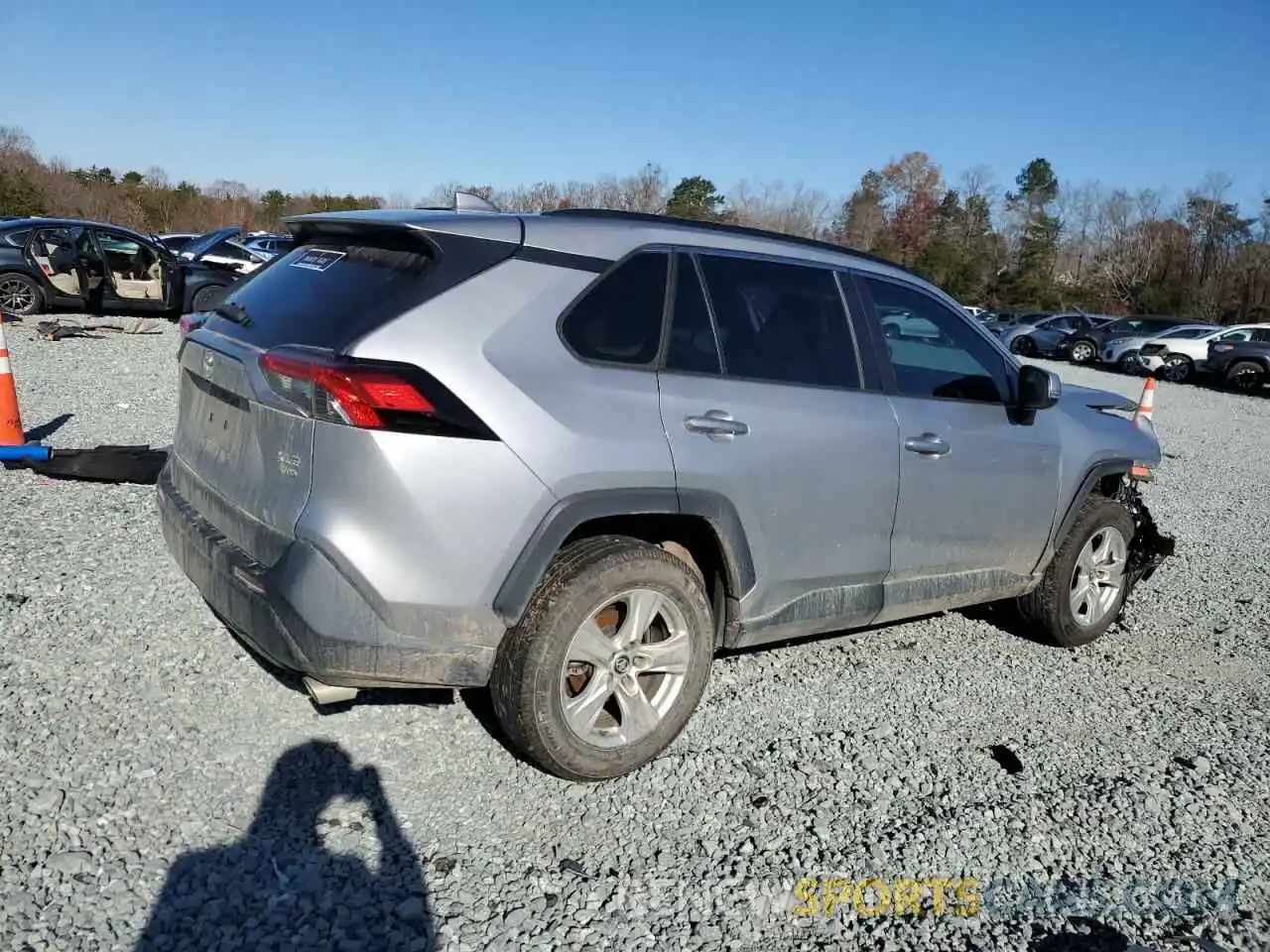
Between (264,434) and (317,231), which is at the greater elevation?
(317,231)

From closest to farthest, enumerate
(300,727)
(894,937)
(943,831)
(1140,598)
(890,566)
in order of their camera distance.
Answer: (894,937)
(943,831)
(300,727)
(890,566)
(1140,598)

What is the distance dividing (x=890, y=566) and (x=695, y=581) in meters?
1.02

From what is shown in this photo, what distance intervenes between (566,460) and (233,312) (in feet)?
4.55

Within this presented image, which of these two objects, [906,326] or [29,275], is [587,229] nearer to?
[906,326]

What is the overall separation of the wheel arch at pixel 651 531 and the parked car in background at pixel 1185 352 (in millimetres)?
25861

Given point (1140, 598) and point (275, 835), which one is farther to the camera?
point (1140, 598)

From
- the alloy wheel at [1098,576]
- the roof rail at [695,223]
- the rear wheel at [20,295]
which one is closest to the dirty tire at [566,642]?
the roof rail at [695,223]

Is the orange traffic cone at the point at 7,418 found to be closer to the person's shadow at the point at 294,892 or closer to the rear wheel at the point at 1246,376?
the person's shadow at the point at 294,892

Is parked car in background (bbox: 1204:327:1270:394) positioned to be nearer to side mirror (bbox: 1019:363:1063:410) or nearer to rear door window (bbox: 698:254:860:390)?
side mirror (bbox: 1019:363:1063:410)

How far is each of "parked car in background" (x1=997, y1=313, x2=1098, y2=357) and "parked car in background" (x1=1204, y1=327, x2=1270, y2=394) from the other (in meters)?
6.77

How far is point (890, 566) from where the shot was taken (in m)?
4.03

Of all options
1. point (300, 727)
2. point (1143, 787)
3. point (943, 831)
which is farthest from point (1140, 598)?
point (300, 727)

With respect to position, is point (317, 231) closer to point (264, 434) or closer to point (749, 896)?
point (264, 434)

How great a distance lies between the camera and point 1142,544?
18.0 ft
